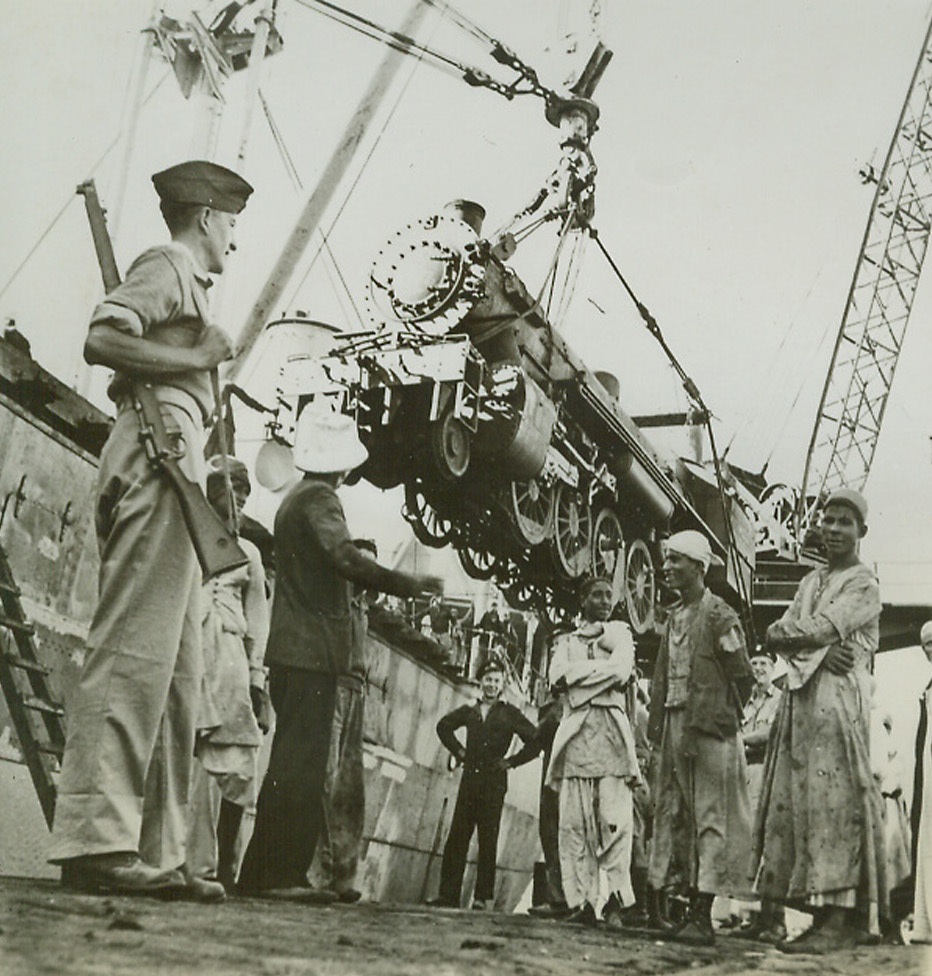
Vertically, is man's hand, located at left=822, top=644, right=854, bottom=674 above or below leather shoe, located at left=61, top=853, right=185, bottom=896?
above

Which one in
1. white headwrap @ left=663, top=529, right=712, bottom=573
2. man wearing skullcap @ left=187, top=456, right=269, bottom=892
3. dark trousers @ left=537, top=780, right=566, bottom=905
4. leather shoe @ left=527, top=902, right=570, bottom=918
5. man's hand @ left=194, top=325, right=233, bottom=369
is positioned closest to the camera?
man's hand @ left=194, top=325, right=233, bottom=369

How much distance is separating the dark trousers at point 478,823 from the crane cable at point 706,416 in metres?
2.72

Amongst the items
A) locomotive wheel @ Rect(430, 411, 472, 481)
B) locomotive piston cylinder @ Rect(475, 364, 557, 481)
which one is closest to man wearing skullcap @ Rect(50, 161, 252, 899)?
locomotive wheel @ Rect(430, 411, 472, 481)

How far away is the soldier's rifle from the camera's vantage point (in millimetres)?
2832

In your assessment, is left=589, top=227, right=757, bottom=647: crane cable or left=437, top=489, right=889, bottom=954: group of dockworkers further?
left=589, top=227, right=757, bottom=647: crane cable

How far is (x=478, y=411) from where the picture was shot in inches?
318

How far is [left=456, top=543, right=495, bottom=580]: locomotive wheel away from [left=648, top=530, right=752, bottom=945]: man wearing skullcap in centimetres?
506

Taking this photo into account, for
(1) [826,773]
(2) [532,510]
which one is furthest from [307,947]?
(2) [532,510]

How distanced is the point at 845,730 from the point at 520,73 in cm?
316

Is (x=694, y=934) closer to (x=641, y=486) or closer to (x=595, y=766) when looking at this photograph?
(x=595, y=766)

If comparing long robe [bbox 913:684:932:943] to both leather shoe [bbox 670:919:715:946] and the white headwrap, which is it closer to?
the white headwrap

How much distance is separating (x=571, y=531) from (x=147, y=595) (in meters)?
7.32

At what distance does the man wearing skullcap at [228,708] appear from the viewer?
4.20m

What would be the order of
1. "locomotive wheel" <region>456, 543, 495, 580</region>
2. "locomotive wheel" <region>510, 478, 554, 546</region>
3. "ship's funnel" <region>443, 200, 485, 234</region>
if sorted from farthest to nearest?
"locomotive wheel" <region>456, 543, 495, 580</region> → "locomotive wheel" <region>510, 478, 554, 546</region> → "ship's funnel" <region>443, 200, 485, 234</region>
